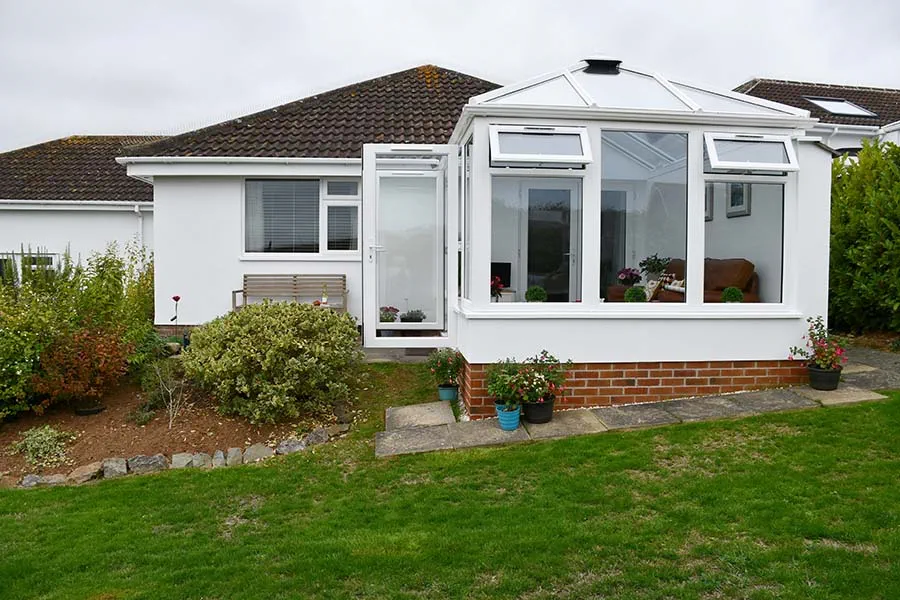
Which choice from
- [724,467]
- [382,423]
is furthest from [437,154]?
[724,467]

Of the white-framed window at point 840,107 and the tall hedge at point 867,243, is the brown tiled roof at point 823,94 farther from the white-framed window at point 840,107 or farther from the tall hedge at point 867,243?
the tall hedge at point 867,243

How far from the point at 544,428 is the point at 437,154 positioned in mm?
3691

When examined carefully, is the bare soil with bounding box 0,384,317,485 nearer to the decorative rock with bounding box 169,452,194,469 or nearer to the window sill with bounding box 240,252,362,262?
the decorative rock with bounding box 169,452,194,469

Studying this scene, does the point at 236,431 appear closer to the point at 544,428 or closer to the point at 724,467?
the point at 544,428

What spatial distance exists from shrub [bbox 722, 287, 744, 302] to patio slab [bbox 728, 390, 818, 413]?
0.97 metres

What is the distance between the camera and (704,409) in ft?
20.1

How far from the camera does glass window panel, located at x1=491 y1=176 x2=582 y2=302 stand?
6465 millimetres

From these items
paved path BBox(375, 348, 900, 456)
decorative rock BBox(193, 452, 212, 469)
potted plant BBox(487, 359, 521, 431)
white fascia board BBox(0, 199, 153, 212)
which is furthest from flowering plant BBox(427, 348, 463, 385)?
white fascia board BBox(0, 199, 153, 212)

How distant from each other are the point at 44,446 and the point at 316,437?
106 inches

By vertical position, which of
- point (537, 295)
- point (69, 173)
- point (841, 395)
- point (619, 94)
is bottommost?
point (841, 395)

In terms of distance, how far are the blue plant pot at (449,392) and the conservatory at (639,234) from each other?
548 mm

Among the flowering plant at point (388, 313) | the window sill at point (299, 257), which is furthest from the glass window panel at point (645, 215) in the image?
the window sill at point (299, 257)

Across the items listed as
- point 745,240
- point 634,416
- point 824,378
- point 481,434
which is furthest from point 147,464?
point 824,378

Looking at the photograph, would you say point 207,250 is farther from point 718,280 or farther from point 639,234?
point 718,280
